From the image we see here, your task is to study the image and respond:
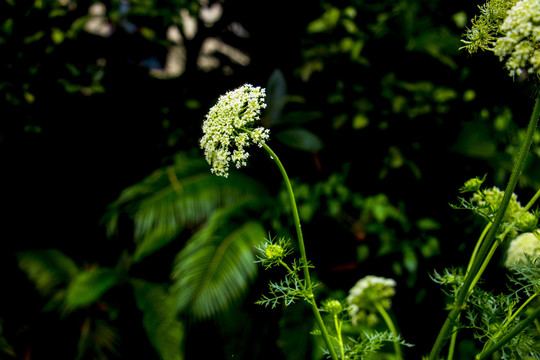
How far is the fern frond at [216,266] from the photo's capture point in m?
2.29

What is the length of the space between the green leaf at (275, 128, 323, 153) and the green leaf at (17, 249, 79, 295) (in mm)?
1524

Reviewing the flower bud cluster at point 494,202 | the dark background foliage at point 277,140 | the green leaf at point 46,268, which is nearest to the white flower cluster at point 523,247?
the flower bud cluster at point 494,202

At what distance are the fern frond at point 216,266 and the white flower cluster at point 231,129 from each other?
5.09 ft

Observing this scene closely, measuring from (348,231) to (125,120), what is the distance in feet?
5.38

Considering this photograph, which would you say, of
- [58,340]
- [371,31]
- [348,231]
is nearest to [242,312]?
[348,231]

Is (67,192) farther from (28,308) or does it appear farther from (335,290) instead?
(335,290)

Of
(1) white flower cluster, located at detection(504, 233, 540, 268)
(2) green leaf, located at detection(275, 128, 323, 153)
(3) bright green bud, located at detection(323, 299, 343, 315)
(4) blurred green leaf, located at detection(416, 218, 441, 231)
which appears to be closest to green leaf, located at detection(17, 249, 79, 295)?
(2) green leaf, located at detection(275, 128, 323, 153)

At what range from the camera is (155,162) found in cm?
315

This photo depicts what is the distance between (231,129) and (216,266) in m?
1.70

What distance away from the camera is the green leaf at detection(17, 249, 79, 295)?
2.66 m

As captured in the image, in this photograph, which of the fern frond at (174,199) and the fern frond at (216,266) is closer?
the fern frond at (216,266)

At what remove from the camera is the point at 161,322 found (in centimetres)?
249

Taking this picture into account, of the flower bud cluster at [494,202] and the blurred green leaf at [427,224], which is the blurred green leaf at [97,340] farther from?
the flower bud cluster at [494,202]

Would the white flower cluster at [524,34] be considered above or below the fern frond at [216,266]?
above
